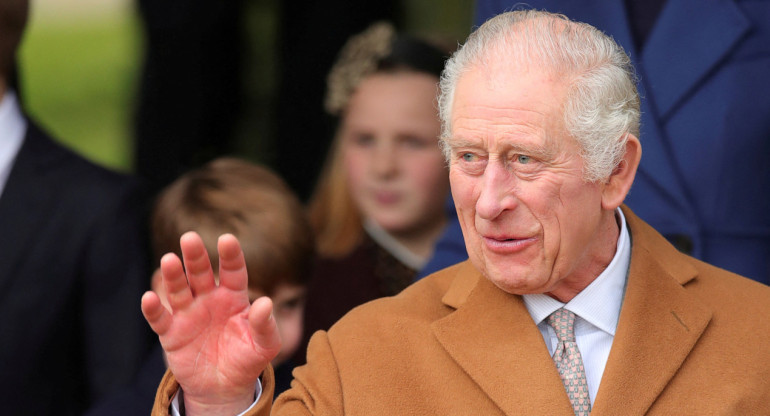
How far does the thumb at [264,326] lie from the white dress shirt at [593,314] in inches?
25.9

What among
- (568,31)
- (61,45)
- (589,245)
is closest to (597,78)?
(568,31)

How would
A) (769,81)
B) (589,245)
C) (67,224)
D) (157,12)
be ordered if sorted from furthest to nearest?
(157,12) → (67,224) → (769,81) → (589,245)

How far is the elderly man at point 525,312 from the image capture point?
2.50 m

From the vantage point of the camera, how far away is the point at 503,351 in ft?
8.64

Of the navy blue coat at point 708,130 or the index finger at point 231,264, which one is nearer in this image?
the index finger at point 231,264

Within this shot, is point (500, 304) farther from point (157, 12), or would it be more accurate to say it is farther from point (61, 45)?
point (61, 45)

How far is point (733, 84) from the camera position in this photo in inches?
137

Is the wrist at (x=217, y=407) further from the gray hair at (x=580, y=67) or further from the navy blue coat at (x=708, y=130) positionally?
the navy blue coat at (x=708, y=130)

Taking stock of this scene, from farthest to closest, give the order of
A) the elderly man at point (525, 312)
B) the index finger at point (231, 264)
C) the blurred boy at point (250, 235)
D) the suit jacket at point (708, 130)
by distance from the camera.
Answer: the blurred boy at point (250, 235) < the suit jacket at point (708, 130) < the elderly man at point (525, 312) < the index finger at point (231, 264)

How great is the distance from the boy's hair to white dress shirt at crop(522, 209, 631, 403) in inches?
44.1

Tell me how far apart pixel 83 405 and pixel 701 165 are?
2.25 m

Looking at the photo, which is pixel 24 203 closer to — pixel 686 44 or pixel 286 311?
pixel 286 311

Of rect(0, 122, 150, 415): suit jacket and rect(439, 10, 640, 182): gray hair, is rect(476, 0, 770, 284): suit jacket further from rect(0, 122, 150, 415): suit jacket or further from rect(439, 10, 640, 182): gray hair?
rect(0, 122, 150, 415): suit jacket

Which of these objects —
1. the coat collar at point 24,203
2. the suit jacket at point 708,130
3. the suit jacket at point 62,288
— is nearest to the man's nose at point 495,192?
the suit jacket at point 708,130
